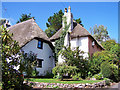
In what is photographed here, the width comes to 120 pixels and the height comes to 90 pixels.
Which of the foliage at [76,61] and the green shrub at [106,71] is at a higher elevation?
the foliage at [76,61]

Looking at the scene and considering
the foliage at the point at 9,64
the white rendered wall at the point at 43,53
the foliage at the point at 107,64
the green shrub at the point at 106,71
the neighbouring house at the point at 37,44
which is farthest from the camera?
the white rendered wall at the point at 43,53

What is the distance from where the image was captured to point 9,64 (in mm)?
4863

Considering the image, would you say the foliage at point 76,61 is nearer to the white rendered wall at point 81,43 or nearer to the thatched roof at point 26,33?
the white rendered wall at point 81,43

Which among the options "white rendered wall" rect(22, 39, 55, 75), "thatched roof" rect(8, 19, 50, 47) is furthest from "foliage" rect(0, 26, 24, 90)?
"white rendered wall" rect(22, 39, 55, 75)

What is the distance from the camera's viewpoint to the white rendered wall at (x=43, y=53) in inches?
648

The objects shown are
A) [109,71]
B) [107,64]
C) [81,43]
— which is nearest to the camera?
[109,71]

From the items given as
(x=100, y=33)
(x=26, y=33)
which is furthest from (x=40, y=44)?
(x=100, y=33)

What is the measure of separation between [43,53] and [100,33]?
22743 millimetres

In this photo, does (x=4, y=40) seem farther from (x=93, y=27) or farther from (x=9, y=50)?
(x=93, y=27)

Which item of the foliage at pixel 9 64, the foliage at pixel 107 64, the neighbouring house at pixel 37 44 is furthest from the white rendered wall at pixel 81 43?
the foliage at pixel 9 64

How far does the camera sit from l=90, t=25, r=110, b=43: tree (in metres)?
36.2

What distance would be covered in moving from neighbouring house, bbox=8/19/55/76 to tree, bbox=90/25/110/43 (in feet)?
66.6

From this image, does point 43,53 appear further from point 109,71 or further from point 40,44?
point 109,71

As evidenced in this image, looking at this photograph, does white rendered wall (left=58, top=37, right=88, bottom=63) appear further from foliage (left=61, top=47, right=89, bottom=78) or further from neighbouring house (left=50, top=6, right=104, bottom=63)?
foliage (left=61, top=47, right=89, bottom=78)
